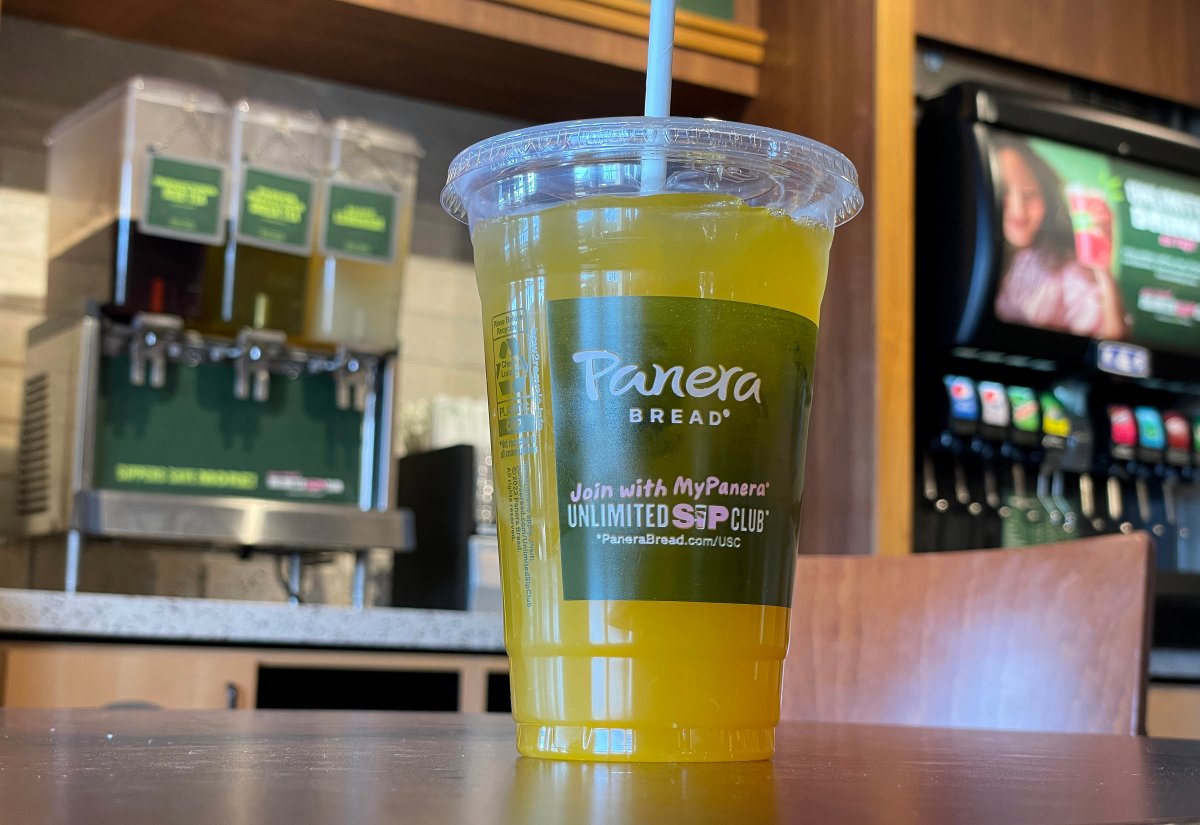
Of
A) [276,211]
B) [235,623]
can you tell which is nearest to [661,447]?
[235,623]

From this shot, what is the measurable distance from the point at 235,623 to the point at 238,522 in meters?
0.22

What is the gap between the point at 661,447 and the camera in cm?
44

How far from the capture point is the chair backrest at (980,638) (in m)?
1.04

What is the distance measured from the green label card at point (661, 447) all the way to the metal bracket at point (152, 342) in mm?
1433

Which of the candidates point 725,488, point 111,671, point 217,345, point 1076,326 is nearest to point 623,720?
point 725,488

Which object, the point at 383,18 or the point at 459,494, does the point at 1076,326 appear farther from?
the point at 383,18

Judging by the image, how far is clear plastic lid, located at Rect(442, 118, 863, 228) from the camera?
0.47 m

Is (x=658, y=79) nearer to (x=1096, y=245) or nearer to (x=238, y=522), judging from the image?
(x=238, y=522)

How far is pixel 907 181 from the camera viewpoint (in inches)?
88.3

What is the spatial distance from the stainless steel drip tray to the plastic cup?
4.47ft

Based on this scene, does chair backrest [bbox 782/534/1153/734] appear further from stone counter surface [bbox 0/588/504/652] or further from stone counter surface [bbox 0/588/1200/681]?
stone counter surface [bbox 0/588/504/652]

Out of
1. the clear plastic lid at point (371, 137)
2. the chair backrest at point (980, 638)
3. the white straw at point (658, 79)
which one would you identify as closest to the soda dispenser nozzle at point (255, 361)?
the clear plastic lid at point (371, 137)

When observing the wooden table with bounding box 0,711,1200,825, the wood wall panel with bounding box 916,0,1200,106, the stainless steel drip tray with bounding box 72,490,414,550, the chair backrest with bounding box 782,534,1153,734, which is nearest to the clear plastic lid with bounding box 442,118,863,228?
the wooden table with bounding box 0,711,1200,825

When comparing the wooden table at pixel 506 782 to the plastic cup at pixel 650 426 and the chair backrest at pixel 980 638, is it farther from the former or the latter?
the chair backrest at pixel 980 638
